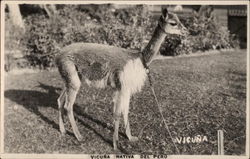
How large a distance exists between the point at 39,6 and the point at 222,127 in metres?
2.34

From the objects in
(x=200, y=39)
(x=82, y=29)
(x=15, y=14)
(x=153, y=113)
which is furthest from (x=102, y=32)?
(x=200, y=39)

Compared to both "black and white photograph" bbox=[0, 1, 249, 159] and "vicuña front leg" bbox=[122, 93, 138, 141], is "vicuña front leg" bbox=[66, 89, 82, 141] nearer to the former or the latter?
"black and white photograph" bbox=[0, 1, 249, 159]

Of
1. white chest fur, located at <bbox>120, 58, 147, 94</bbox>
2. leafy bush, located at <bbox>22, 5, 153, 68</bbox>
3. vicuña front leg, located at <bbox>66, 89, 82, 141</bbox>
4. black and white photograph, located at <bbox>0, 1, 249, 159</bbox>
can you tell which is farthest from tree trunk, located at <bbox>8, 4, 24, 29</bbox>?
white chest fur, located at <bbox>120, 58, 147, 94</bbox>

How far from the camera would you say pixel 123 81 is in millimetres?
3627

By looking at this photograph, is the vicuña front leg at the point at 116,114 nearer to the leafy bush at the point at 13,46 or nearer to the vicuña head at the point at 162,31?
the vicuña head at the point at 162,31

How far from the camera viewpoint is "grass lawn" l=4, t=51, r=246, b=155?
12.6 ft

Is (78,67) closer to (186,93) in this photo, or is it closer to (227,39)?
(186,93)

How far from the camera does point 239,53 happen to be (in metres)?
4.17

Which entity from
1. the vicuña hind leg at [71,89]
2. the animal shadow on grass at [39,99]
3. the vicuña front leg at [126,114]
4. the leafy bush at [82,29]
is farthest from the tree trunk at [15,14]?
the vicuña front leg at [126,114]

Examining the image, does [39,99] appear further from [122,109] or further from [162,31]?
[162,31]

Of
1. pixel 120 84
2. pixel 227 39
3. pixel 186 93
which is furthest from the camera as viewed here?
pixel 227 39

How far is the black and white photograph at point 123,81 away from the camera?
147 inches

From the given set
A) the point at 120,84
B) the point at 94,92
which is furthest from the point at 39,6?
the point at 120,84

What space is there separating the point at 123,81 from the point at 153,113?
53cm
